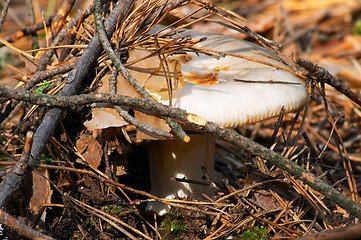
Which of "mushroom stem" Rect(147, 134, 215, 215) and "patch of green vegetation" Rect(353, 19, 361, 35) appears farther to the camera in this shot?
"patch of green vegetation" Rect(353, 19, 361, 35)

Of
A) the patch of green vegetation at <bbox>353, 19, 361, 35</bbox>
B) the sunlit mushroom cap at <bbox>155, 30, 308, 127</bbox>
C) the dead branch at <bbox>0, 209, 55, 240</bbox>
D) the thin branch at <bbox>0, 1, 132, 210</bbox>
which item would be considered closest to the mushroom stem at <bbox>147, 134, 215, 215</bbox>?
the sunlit mushroom cap at <bbox>155, 30, 308, 127</bbox>

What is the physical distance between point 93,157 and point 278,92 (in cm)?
88

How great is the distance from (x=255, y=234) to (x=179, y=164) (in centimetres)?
55

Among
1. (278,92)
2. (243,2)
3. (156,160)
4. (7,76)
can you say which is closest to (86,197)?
(156,160)

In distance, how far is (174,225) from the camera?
1.56 m

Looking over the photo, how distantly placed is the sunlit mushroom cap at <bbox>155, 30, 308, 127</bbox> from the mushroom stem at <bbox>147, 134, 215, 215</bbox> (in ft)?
1.13

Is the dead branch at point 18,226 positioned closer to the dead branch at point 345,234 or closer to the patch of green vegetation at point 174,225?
the patch of green vegetation at point 174,225

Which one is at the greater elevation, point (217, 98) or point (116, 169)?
point (217, 98)

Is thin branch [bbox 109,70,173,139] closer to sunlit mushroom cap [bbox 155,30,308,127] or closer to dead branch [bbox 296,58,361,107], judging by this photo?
sunlit mushroom cap [bbox 155,30,308,127]

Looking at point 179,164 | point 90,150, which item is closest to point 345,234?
point 179,164

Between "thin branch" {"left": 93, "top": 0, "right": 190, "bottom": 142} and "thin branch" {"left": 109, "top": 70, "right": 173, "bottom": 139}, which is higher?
"thin branch" {"left": 93, "top": 0, "right": 190, "bottom": 142}

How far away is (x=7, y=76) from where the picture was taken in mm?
3568

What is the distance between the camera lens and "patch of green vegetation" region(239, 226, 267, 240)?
4.69ft

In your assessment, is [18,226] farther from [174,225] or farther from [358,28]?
[358,28]
